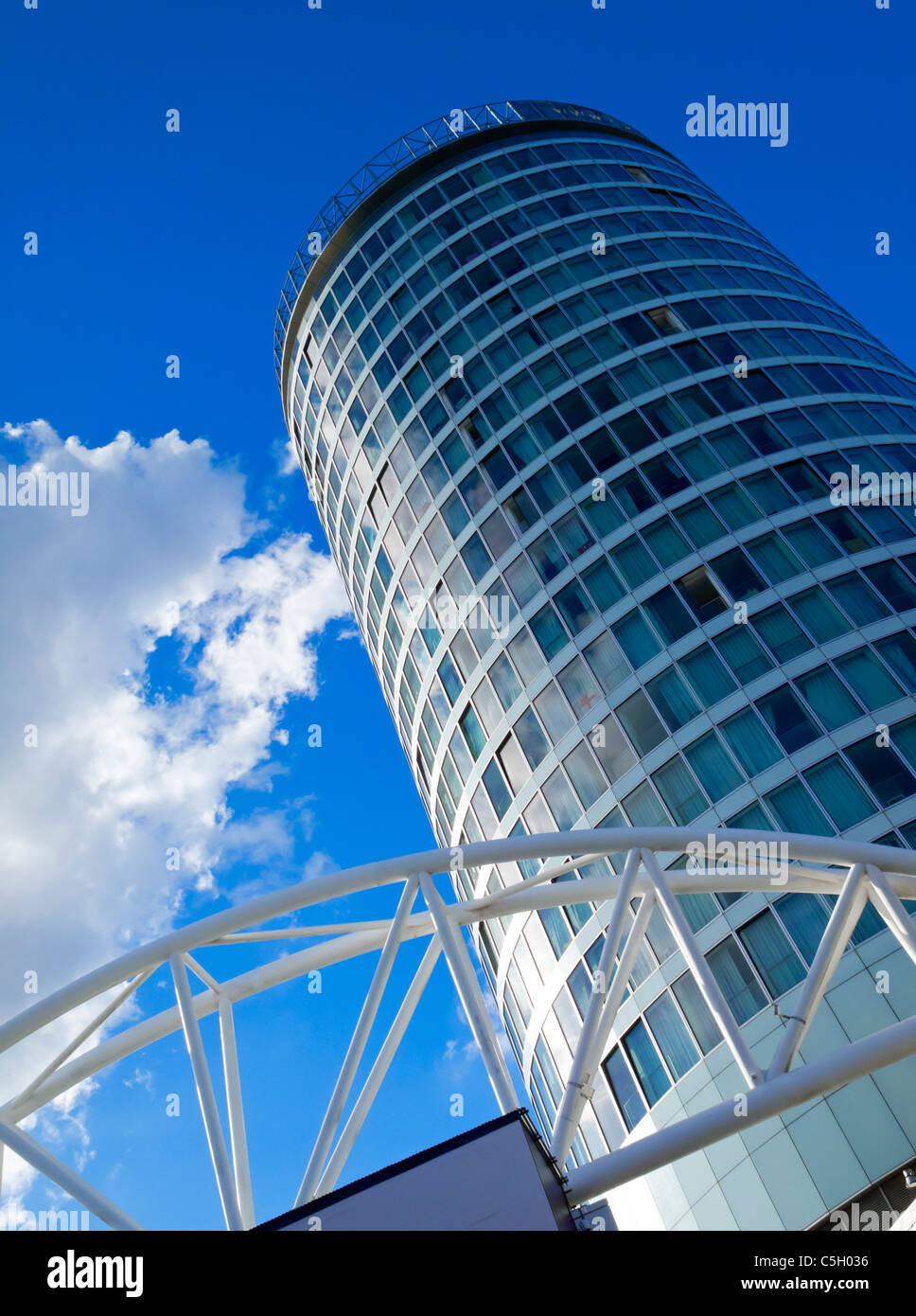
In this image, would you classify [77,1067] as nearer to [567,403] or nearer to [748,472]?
[748,472]

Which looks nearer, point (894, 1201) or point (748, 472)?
point (894, 1201)

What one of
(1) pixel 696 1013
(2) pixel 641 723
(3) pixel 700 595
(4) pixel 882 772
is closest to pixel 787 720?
(4) pixel 882 772

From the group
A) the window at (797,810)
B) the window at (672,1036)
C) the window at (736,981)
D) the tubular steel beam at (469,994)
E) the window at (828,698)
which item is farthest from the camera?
the window at (828,698)

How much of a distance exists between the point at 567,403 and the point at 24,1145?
32.1 m

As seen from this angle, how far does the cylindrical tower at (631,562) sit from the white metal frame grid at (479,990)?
310 inches

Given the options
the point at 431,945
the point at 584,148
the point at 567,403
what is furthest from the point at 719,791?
the point at 584,148

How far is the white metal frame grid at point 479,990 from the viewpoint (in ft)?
46.6

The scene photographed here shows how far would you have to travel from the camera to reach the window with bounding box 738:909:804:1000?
2669 cm

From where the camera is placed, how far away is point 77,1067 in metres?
18.2

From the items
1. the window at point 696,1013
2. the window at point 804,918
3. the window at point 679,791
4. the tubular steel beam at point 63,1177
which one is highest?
the window at point 679,791

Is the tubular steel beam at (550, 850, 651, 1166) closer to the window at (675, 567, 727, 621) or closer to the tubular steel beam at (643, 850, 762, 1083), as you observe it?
the tubular steel beam at (643, 850, 762, 1083)

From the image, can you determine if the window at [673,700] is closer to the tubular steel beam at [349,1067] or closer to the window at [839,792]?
the window at [839,792]

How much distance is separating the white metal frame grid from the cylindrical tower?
786cm

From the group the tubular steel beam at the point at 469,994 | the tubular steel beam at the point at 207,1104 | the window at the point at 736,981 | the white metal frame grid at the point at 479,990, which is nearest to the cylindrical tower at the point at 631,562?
the window at the point at 736,981
